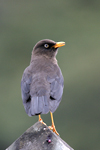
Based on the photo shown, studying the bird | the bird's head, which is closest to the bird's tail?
the bird

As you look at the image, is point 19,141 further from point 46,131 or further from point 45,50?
point 45,50

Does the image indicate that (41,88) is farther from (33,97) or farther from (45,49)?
(45,49)

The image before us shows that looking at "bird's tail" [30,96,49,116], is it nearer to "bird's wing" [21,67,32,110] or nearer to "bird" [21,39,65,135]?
"bird" [21,39,65,135]

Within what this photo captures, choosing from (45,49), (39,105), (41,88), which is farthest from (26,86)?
(45,49)

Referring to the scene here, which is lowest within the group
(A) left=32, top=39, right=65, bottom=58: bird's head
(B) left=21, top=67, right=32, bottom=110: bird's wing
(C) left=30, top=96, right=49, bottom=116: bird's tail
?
(C) left=30, top=96, right=49, bottom=116: bird's tail

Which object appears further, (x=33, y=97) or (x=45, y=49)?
(x=45, y=49)

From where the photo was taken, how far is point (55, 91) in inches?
184

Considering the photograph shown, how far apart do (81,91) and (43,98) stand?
12.1 meters

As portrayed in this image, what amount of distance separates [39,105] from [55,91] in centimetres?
51

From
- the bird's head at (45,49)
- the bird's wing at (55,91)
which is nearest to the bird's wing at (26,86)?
the bird's wing at (55,91)

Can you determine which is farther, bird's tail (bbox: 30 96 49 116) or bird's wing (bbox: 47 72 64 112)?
bird's wing (bbox: 47 72 64 112)

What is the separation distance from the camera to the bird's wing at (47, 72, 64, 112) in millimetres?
4397

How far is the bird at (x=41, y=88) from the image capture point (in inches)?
167

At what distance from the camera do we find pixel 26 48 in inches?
687
